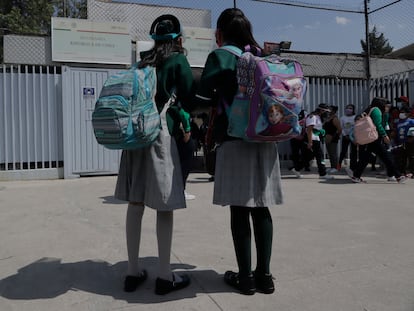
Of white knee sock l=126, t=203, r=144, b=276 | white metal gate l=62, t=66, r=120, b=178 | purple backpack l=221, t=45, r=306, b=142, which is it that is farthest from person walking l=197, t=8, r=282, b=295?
white metal gate l=62, t=66, r=120, b=178

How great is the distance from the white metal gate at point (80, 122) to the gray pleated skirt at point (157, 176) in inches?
251

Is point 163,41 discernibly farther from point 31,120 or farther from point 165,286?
point 31,120

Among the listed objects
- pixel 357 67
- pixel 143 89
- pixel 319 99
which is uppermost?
pixel 357 67

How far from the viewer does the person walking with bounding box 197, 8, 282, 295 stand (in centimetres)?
262

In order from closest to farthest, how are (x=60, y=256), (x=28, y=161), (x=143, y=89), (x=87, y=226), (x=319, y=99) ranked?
(x=143, y=89), (x=60, y=256), (x=87, y=226), (x=28, y=161), (x=319, y=99)

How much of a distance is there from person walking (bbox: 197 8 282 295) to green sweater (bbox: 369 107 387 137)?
5.59m

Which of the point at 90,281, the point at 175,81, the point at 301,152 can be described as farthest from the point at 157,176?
the point at 301,152

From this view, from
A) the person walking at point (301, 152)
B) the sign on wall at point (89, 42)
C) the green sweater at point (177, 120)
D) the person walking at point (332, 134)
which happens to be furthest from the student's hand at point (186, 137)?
the person walking at point (332, 134)

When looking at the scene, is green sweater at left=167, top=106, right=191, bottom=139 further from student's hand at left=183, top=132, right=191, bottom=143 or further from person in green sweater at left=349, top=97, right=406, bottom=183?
person in green sweater at left=349, top=97, right=406, bottom=183

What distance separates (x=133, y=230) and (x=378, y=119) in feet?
20.5

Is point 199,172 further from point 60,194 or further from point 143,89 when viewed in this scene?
point 143,89

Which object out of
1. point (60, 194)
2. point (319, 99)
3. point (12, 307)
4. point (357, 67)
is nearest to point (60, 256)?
point (12, 307)

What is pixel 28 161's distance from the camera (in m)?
8.55

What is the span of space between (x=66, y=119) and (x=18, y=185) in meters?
1.69
